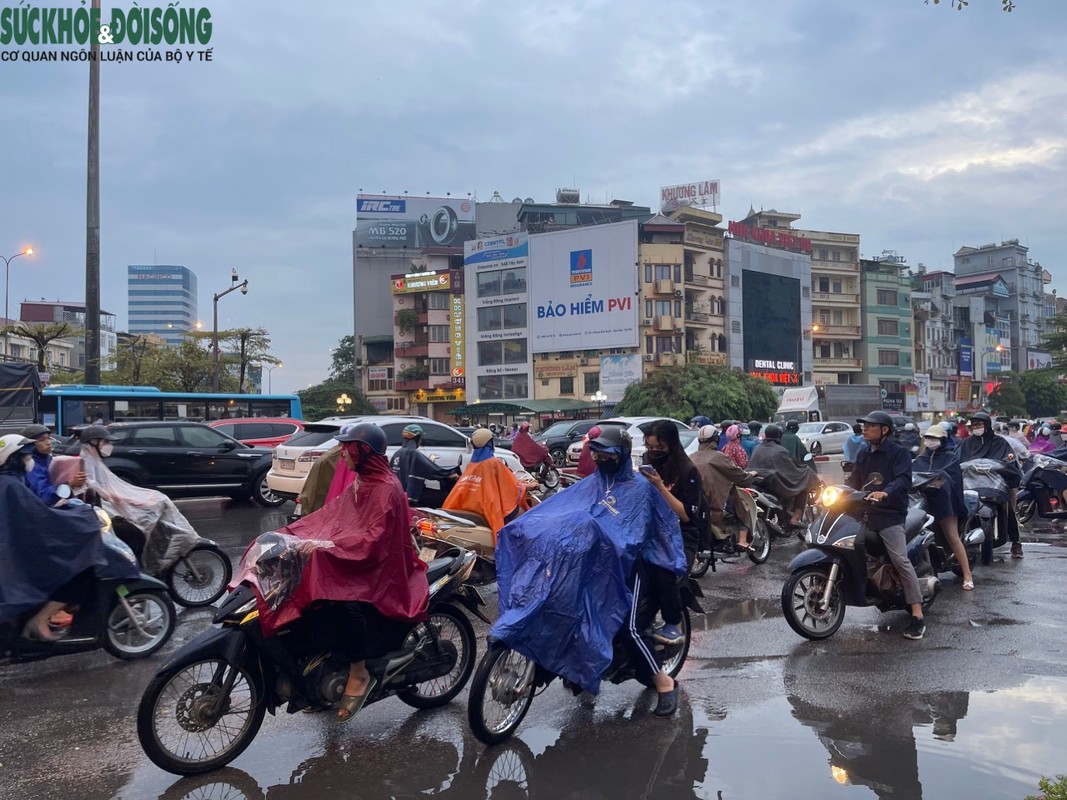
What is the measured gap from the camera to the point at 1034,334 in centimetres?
10669

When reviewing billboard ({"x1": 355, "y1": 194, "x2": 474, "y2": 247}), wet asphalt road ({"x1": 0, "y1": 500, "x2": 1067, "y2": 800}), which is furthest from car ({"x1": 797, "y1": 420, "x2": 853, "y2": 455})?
billboard ({"x1": 355, "y1": 194, "x2": 474, "y2": 247})

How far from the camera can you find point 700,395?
50.7 meters

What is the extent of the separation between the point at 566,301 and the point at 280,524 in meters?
51.3

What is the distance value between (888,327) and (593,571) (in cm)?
7793

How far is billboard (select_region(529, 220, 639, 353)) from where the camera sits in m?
61.4

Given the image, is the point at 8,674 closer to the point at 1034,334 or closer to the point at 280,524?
the point at 280,524

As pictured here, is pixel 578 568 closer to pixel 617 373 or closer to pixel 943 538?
pixel 943 538

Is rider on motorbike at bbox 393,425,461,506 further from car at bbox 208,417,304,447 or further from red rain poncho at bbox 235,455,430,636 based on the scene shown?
→ car at bbox 208,417,304,447

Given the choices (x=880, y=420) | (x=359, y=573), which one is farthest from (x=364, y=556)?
(x=880, y=420)

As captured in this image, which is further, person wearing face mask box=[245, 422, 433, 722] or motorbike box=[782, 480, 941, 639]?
motorbike box=[782, 480, 941, 639]

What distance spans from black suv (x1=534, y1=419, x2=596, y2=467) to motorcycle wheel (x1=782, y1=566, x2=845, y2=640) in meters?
21.4

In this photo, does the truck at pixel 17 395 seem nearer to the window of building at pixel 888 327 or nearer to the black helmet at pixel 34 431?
the black helmet at pixel 34 431

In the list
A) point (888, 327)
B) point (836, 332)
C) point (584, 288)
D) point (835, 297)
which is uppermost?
point (835, 297)

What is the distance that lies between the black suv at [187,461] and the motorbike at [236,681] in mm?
11616
